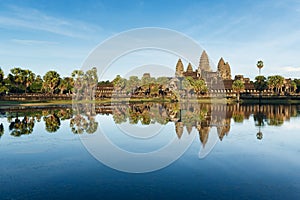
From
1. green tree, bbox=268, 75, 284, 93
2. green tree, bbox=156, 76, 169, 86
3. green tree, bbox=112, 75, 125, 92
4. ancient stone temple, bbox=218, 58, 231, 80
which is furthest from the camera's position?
ancient stone temple, bbox=218, 58, 231, 80

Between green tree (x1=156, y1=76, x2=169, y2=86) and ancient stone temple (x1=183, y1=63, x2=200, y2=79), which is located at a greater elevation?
ancient stone temple (x1=183, y1=63, x2=200, y2=79)

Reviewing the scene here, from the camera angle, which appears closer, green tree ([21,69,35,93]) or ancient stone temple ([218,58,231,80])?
green tree ([21,69,35,93])

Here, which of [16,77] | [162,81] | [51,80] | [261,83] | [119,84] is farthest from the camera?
[261,83]

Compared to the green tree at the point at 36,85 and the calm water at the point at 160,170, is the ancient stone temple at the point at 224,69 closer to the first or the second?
the green tree at the point at 36,85

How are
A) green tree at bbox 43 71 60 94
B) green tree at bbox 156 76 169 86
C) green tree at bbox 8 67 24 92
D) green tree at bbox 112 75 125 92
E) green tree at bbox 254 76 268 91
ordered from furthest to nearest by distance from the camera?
green tree at bbox 254 76 268 91 → green tree at bbox 112 75 125 92 → green tree at bbox 156 76 169 86 → green tree at bbox 43 71 60 94 → green tree at bbox 8 67 24 92

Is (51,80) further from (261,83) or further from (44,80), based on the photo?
(261,83)

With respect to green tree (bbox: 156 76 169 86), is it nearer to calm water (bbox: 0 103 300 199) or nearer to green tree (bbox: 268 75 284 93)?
green tree (bbox: 268 75 284 93)

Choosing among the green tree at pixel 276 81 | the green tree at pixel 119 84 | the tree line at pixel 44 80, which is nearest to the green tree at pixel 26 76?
the tree line at pixel 44 80

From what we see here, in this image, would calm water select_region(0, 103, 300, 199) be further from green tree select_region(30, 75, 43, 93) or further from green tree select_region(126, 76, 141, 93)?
green tree select_region(126, 76, 141, 93)

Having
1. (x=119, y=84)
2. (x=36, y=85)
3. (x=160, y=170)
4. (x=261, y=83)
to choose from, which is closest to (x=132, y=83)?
A: (x=119, y=84)

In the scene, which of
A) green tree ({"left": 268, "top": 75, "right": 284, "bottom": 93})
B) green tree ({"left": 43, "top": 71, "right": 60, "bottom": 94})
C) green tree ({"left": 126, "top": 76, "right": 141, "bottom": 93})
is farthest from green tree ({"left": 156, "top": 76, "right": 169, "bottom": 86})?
green tree ({"left": 268, "top": 75, "right": 284, "bottom": 93})

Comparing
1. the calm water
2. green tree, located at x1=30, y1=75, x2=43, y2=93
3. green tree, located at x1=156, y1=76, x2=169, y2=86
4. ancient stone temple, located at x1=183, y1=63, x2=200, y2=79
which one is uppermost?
ancient stone temple, located at x1=183, y1=63, x2=200, y2=79

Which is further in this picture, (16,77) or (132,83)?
(132,83)

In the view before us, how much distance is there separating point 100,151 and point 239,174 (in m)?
8.60
